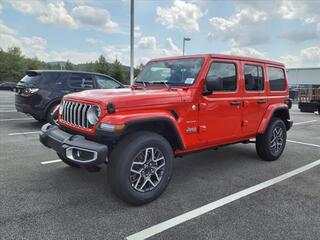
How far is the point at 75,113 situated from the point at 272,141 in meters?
3.81

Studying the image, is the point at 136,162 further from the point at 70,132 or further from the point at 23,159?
the point at 23,159

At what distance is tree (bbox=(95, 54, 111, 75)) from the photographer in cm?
4797

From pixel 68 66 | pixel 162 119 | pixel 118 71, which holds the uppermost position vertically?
pixel 68 66

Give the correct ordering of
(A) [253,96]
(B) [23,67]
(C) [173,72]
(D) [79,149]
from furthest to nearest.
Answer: (B) [23,67] < (A) [253,96] < (C) [173,72] < (D) [79,149]

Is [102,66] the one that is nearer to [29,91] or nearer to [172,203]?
[29,91]

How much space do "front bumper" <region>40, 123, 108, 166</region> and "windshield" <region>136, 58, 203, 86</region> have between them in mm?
1631

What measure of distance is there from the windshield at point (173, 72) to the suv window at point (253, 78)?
1.08 meters

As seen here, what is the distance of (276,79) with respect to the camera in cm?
559

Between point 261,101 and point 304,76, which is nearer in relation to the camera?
point 261,101

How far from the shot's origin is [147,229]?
2879 millimetres

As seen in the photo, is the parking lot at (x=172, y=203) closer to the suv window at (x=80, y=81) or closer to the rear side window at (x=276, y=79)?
the rear side window at (x=276, y=79)

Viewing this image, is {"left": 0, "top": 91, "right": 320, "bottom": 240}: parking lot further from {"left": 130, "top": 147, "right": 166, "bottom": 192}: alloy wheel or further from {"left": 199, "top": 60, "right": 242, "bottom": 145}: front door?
{"left": 199, "top": 60, "right": 242, "bottom": 145}: front door

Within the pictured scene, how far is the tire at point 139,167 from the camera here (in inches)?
125

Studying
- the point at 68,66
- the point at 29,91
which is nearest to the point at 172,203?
the point at 29,91
